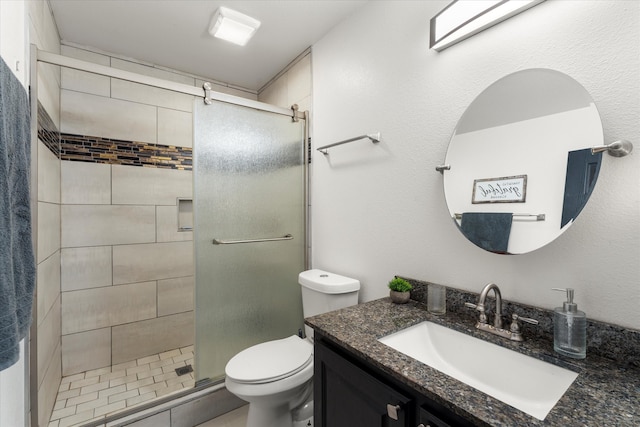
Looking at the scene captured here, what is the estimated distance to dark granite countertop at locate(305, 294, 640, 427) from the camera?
0.61 metres

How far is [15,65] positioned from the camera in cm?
97

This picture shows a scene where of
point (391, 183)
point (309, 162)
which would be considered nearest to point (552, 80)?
point (391, 183)

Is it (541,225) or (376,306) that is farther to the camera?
(376,306)

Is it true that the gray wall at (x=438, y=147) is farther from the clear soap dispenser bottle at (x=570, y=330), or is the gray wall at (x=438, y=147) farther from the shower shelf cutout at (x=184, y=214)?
the shower shelf cutout at (x=184, y=214)

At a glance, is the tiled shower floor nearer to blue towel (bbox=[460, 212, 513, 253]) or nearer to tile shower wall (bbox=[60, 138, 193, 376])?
tile shower wall (bbox=[60, 138, 193, 376])

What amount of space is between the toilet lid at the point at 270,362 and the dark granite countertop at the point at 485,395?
47 centimetres

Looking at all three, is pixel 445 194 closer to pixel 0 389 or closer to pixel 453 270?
pixel 453 270

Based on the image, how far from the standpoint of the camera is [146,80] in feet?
5.36

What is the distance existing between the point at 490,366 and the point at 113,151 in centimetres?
272

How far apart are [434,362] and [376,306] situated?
0.33 metres

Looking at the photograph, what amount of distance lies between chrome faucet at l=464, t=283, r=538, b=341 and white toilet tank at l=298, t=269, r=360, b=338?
2.33 ft

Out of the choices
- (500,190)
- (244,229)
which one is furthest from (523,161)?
(244,229)

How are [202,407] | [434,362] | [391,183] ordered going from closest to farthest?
1. [434,362]
2. [391,183]
3. [202,407]

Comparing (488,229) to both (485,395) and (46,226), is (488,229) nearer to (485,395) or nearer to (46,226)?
(485,395)
